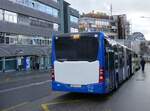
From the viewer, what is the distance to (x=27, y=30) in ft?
224

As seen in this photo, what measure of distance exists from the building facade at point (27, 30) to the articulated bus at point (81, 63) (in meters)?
41.2

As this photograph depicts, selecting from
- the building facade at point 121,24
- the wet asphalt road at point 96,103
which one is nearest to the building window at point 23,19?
the wet asphalt road at point 96,103

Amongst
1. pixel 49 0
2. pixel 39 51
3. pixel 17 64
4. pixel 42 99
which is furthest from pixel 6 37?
pixel 42 99

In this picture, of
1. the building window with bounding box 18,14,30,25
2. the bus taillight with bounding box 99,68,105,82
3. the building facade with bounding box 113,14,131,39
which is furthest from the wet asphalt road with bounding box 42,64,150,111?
the building facade with bounding box 113,14,131,39

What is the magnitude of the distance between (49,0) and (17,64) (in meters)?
21.6

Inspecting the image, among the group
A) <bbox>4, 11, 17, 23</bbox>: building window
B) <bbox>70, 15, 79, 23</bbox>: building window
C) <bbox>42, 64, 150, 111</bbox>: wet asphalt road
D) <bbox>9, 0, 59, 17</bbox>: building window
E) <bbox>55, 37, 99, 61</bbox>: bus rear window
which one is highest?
<bbox>9, 0, 59, 17</bbox>: building window

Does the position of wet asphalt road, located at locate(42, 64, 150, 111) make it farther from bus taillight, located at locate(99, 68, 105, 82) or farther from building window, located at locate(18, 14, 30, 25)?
building window, located at locate(18, 14, 30, 25)

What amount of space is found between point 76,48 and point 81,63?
0.71 metres

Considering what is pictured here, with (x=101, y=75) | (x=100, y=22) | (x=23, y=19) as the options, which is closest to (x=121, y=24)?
(x=100, y=22)

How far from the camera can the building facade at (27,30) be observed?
196 feet

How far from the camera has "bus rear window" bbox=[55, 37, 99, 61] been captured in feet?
54.0

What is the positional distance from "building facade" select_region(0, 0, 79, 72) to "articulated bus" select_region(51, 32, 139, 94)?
41223mm

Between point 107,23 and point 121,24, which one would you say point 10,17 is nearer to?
point 107,23

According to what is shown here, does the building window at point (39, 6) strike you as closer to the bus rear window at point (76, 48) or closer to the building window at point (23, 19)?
the building window at point (23, 19)
